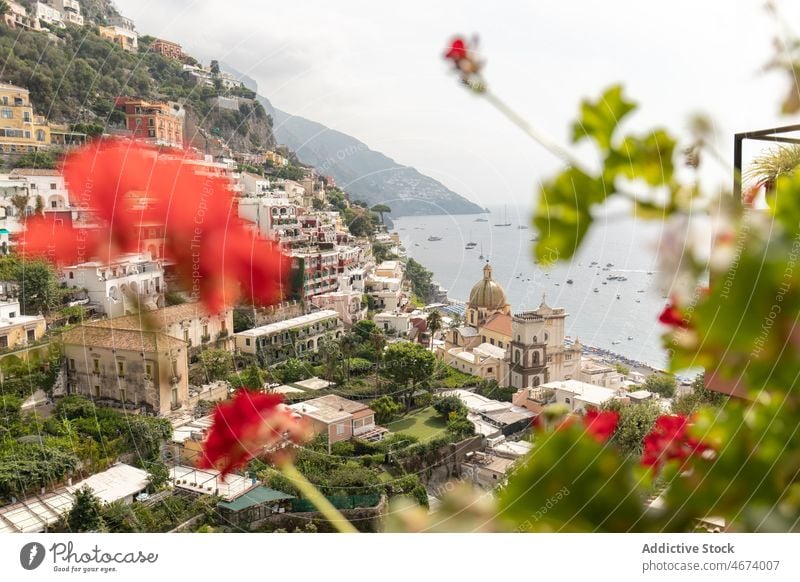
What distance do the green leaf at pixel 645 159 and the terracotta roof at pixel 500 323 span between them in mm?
1256

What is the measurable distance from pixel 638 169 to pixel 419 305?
1.42 m

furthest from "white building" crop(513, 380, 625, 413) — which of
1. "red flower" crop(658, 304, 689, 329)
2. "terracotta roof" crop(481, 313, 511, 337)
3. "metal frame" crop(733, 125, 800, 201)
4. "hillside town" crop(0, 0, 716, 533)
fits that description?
"red flower" crop(658, 304, 689, 329)

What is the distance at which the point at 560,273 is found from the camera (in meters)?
1.40

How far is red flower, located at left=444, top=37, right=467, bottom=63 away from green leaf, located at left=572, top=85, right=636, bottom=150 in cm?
81

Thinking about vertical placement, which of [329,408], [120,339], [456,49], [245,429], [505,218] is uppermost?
[456,49]

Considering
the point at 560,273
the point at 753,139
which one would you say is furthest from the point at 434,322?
the point at 753,139

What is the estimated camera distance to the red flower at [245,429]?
1.17m

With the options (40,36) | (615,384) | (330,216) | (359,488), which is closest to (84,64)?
(40,36)

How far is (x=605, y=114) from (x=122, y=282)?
113cm

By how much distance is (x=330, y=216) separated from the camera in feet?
5.15

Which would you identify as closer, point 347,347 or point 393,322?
point 347,347

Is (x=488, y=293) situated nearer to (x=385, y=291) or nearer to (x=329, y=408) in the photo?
(x=385, y=291)
